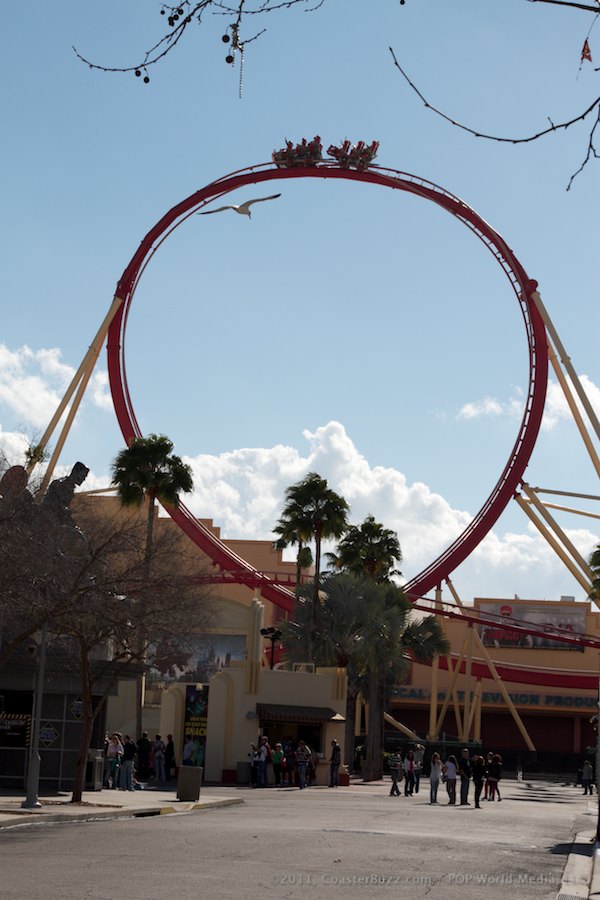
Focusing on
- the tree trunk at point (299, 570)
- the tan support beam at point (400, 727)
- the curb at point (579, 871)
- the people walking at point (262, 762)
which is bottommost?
the curb at point (579, 871)

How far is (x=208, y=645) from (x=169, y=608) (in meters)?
29.8

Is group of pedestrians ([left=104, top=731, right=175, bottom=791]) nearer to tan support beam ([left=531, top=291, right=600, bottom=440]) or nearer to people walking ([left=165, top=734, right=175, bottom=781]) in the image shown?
people walking ([left=165, top=734, right=175, bottom=781])

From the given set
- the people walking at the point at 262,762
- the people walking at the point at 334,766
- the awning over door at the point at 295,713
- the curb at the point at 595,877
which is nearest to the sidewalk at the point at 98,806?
the people walking at the point at 262,762

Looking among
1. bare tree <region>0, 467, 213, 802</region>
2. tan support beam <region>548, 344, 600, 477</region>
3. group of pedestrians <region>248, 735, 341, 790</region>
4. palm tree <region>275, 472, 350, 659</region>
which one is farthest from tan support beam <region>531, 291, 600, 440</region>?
bare tree <region>0, 467, 213, 802</region>

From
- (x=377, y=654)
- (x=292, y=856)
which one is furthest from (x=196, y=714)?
(x=292, y=856)

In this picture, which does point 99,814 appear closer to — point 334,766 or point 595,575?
point 334,766

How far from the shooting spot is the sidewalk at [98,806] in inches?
802

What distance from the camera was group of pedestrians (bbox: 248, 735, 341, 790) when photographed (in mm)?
35156

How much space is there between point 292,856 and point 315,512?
108 ft

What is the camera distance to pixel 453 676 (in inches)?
2470

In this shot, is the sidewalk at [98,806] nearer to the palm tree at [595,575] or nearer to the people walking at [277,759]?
the people walking at [277,759]

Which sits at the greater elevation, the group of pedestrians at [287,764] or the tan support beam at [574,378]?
the tan support beam at [574,378]

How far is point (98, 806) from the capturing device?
23.5 m

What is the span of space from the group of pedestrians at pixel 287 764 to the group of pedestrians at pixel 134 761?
2.49m
